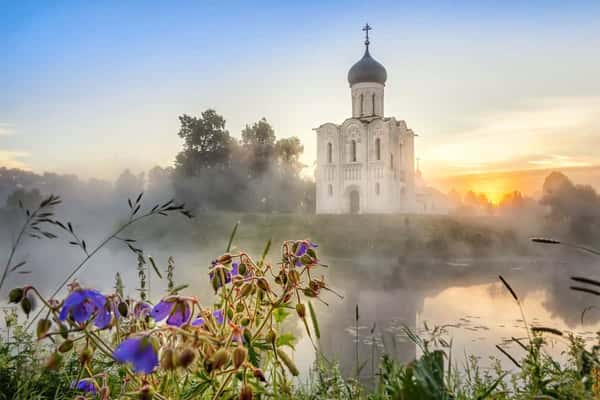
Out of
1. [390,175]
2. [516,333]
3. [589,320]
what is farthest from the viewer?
[390,175]

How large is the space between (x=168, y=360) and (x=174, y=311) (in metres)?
0.10

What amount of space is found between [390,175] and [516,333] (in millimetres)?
21593

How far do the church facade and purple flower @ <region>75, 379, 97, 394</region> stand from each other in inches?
1145

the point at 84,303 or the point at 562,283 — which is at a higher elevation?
the point at 84,303

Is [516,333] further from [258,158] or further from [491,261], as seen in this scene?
[258,158]

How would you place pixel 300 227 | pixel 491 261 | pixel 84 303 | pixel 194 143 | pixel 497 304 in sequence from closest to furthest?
pixel 84 303, pixel 497 304, pixel 491 261, pixel 300 227, pixel 194 143

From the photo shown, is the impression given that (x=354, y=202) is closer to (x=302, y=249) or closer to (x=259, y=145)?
(x=259, y=145)

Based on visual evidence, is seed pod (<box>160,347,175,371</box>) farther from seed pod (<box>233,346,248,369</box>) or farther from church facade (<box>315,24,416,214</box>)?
church facade (<box>315,24,416,214</box>)

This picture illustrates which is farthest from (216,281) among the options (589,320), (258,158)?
(258,158)

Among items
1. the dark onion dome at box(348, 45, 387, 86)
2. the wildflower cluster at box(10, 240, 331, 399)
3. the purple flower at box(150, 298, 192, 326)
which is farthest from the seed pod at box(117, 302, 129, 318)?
the dark onion dome at box(348, 45, 387, 86)

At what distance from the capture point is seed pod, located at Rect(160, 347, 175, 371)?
0.65 m

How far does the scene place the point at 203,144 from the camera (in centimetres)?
3316

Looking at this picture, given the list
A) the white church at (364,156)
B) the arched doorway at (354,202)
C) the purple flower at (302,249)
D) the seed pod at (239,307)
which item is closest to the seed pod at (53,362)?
the seed pod at (239,307)

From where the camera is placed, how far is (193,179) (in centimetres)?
3114
